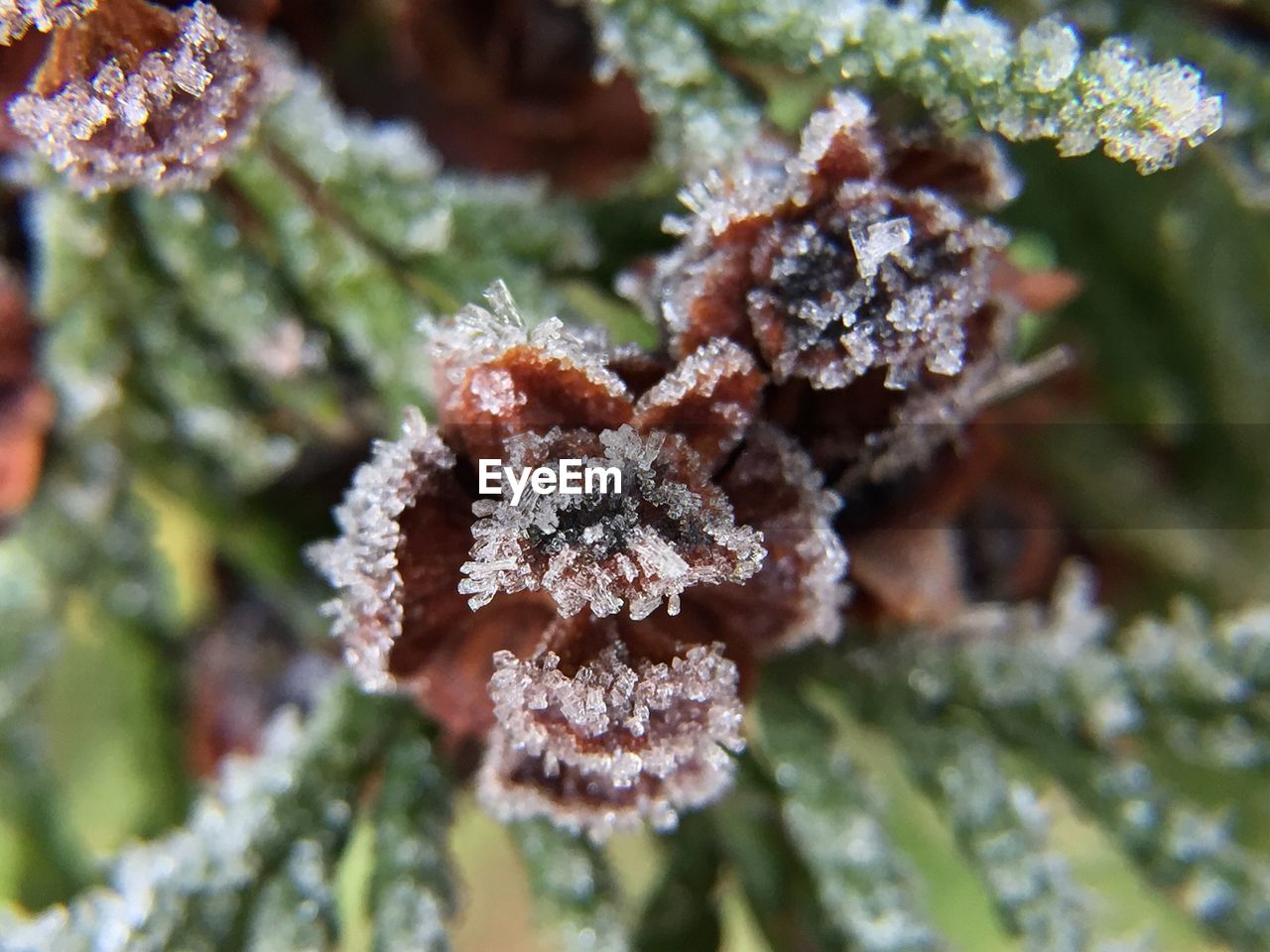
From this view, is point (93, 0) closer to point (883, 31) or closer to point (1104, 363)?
point (883, 31)

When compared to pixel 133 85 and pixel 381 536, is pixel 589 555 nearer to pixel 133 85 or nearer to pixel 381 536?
pixel 381 536

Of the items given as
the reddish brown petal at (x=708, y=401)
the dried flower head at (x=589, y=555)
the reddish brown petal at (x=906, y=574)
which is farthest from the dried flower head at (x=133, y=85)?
the reddish brown petal at (x=906, y=574)

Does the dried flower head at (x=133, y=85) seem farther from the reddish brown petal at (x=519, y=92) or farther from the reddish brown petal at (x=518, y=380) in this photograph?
the reddish brown petal at (x=519, y=92)

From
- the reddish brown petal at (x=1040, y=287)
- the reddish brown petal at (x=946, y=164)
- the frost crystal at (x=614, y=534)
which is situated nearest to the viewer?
the frost crystal at (x=614, y=534)

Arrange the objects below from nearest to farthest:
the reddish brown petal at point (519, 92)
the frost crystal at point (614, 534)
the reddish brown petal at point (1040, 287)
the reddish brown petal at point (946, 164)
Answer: the frost crystal at point (614, 534), the reddish brown petal at point (946, 164), the reddish brown petal at point (1040, 287), the reddish brown petal at point (519, 92)

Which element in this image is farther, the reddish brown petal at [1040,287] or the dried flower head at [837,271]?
the reddish brown petal at [1040,287]

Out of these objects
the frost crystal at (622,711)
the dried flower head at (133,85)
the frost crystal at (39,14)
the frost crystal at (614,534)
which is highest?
the frost crystal at (39,14)

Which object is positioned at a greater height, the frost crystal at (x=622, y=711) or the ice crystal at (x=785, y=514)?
the ice crystal at (x=785, y=514)
